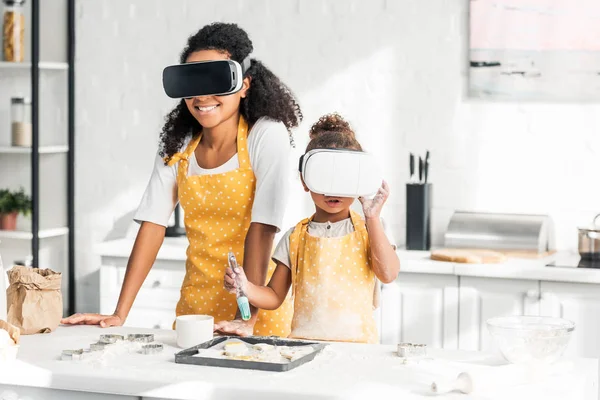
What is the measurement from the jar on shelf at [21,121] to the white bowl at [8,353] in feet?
9.40

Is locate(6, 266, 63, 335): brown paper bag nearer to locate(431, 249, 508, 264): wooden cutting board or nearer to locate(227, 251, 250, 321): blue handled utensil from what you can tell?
locate(227, 251, 250, 321): blue handled utensil

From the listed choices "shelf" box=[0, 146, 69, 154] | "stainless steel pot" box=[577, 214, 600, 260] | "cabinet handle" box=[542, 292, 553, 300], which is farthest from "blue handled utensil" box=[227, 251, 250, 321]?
"shelf" box=[0, 146, 69, 154]

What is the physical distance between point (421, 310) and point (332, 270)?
1473 mm

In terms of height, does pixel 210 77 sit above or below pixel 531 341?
above

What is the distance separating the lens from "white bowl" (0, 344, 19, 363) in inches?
79.4

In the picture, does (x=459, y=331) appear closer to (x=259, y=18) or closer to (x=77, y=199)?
(x=259, y=18)

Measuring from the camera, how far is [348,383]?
183 centimetres

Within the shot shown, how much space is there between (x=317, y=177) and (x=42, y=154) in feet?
10.2

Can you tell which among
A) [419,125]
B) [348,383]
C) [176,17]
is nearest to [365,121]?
[419,125]

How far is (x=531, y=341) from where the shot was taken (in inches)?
74.5

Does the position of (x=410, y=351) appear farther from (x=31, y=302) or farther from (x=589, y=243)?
(x=589, y=243)

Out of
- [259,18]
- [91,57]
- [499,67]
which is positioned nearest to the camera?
[499,67]

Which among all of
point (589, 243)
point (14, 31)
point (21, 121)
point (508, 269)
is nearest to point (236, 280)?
point (508, 269)

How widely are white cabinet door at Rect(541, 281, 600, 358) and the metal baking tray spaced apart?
5.48ft
